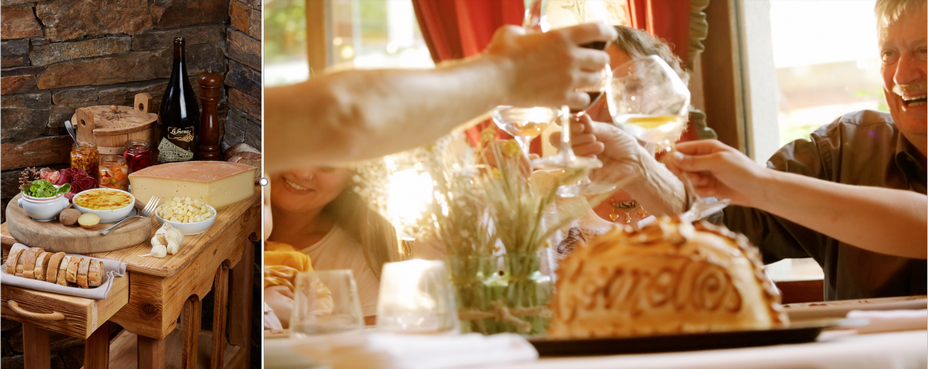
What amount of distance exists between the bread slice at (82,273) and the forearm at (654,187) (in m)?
0.99

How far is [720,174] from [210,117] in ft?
3.59

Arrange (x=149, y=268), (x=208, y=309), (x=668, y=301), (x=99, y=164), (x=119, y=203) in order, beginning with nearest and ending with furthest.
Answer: (x=668, y=301)
(x=149, y=268)
(x=119, y=203)
(x=99, y=164)
(x=208, y=309)

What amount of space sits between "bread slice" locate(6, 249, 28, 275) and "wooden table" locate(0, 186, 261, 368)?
0.12ft

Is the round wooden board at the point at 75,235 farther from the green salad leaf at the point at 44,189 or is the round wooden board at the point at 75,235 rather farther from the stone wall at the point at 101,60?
the stone wall at the point at 101,60

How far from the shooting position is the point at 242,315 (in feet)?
4.71

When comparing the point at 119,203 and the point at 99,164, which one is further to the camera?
the point at 99,164

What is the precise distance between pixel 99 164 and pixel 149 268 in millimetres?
366

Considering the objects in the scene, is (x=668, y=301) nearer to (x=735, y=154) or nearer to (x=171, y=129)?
(x=735, y=154)

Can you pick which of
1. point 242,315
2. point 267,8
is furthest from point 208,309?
point 267,8

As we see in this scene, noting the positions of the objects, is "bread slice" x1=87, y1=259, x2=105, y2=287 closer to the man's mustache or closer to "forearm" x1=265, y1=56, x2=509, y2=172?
"forearm" x1=265, y1=56, x2=509, y2=172

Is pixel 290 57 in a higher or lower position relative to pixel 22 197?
higher

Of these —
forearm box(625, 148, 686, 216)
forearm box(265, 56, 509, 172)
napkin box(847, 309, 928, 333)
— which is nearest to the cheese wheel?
forearm box(265, 56, 509, 172)

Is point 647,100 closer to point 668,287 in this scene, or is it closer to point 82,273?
point 668,287

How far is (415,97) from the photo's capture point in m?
0.64
